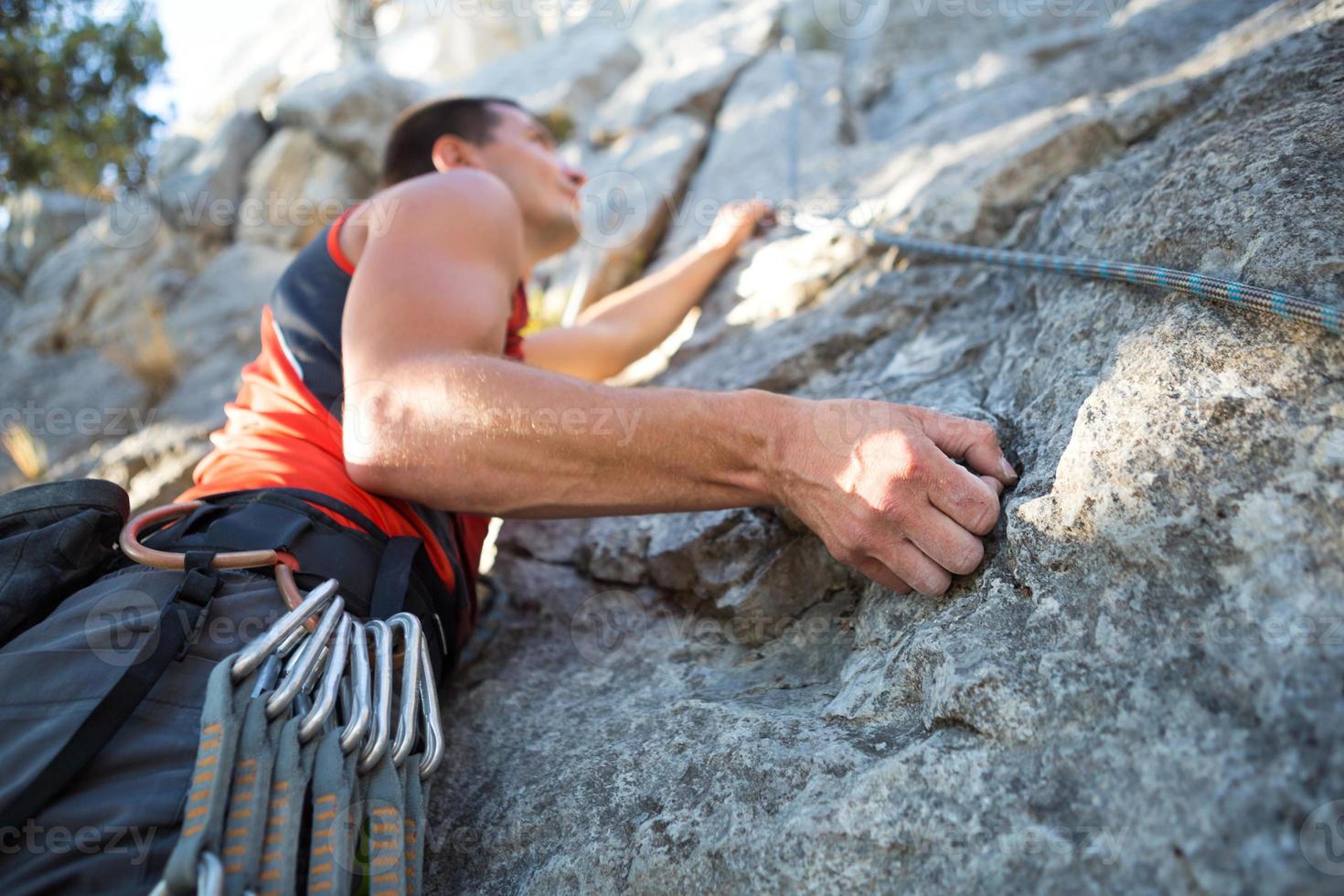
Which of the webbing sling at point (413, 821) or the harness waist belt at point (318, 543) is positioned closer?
the webbing sling at point (413, 821)

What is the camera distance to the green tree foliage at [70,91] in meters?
7.12

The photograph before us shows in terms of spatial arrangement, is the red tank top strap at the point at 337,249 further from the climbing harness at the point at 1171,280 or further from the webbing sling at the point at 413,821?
the climbing harness at the point at 1171,280

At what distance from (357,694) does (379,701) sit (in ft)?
0.14

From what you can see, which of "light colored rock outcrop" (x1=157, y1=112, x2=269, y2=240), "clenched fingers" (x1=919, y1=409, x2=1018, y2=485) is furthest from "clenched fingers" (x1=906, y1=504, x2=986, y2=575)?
"light colored rock outcrop" (x1=157, y1=112, x2=269, y2=240)

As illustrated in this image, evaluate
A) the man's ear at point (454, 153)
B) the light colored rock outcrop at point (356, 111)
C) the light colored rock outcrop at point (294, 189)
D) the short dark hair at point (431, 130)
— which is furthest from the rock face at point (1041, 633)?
the light colored rock outcrop at point (356, 111)

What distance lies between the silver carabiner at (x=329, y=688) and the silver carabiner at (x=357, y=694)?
0.04 feet

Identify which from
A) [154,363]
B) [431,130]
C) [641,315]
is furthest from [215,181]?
[641,315]

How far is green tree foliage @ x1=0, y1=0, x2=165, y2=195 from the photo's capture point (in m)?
7.12

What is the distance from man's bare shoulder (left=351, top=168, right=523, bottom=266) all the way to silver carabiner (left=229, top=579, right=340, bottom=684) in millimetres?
819

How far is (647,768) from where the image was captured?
1332 millimetres

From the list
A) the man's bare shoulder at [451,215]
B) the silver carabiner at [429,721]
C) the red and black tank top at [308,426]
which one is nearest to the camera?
the silver carabiner at [429,721]

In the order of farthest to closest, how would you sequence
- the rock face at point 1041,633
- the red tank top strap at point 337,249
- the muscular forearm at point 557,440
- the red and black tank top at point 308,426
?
1. the red tank top strap at point 337,249
2. the red and black tank top at point 308,426
3. the muscular forearm at point 557,440
4. the rock face at point 1041,633

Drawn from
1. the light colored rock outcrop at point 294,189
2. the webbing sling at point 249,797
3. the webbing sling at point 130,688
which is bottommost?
the light colored rock outcrop at point 294,189

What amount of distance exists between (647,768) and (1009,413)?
95 centimetres
